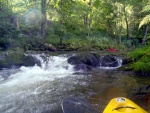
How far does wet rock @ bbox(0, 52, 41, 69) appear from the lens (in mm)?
11348

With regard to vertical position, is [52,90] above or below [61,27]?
below

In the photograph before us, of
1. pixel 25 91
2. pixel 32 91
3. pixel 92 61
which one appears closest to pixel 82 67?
pixel 92 61

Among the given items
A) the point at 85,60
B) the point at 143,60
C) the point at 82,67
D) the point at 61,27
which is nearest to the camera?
the point at 143,60

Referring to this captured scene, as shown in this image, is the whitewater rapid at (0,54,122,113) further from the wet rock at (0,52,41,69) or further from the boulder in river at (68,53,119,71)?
the boulder in river at (68,53,119,71)

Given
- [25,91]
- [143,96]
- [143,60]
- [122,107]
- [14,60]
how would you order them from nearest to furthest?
[122,107] → [143,96] → [25,91] → [143,60] → [14,60]

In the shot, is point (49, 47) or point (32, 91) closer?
point (32, 91)

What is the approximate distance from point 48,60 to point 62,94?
20.3 ft

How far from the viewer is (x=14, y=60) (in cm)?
1166

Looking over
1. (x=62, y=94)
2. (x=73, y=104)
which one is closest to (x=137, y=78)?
(x=62, y=94)

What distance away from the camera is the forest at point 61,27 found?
48.4ft

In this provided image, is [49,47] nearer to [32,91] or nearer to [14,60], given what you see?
[14,60]

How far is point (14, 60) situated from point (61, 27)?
6448mm

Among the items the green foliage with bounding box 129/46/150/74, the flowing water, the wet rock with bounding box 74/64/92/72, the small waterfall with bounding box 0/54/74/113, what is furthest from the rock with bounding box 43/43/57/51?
the green foliage with bounding box 129/46/150/74

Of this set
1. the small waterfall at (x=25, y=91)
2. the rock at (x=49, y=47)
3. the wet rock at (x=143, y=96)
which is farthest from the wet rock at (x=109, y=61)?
the wet rock at (x=143, y=96)
